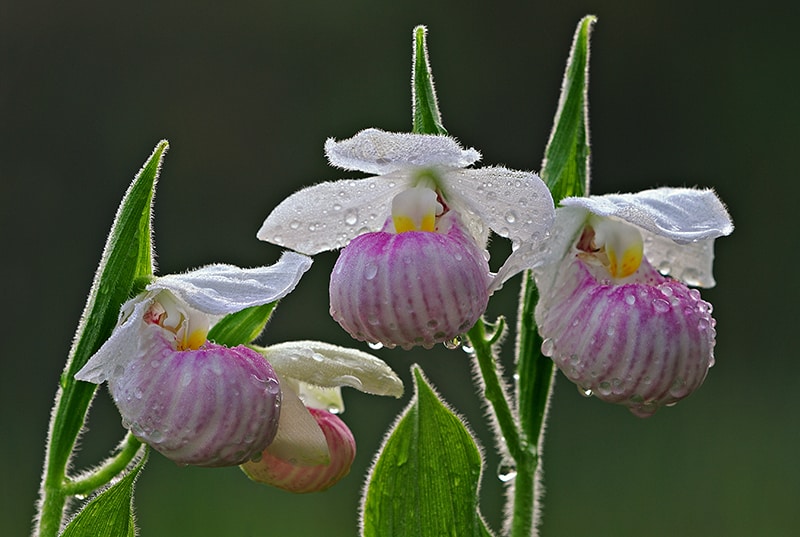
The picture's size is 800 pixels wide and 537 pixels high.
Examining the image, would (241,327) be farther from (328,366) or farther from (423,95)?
(423,95)

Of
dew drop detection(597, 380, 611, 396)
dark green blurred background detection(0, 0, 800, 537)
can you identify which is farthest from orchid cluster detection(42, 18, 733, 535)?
dark green blurred background detection(0, 0, 800, 537)

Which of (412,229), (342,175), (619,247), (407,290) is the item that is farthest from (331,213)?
(342,175)

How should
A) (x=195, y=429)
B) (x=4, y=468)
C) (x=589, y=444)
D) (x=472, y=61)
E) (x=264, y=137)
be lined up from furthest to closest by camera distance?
(x=472, y=61) → (x=264, y=137) → (x=589, y=444) → (x=4, y=468) → (x=195, y=429)

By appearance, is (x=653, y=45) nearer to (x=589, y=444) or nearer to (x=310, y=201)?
(x=589, y=444)

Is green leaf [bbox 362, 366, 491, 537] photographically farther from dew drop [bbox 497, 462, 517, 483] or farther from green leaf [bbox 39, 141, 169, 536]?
green leaf [bbox 39, 141, 169, 536]

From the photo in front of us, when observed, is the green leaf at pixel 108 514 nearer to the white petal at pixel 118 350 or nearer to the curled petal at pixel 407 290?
the white petal at pixel 118 350

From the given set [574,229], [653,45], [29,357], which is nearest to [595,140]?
[653,45]
